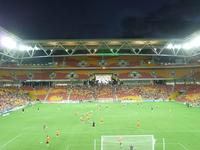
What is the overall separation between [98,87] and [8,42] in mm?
36994

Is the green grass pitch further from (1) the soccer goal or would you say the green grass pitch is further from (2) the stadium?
(1) the soccer goal

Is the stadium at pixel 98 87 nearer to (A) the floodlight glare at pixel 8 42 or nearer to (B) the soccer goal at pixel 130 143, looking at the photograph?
(A) the floodlight glare at pixel 8 42

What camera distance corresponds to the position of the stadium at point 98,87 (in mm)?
39469

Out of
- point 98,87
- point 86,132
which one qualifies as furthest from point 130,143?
point 98,87

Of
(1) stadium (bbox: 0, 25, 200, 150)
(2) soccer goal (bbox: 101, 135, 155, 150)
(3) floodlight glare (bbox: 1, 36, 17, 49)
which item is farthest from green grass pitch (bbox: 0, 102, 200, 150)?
(3) floodlight glare (bbox: 1, 36, 17, 49)

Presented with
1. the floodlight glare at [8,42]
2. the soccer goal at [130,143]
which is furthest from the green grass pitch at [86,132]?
the floodlight glare at [8,42]

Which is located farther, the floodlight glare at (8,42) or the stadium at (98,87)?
the floodlight glare at (8,42)

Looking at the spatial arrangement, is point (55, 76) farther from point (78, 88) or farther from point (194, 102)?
point (194, 102)

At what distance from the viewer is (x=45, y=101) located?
3056 inches

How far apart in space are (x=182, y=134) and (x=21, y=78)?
63.6 metres

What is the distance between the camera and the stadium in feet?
129

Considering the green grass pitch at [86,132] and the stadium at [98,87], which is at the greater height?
the stadium at [98,87]

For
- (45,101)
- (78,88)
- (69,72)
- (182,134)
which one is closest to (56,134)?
(182,134)

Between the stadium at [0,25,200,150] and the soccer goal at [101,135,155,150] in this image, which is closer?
the soccer goal at [101,135,155,150]
